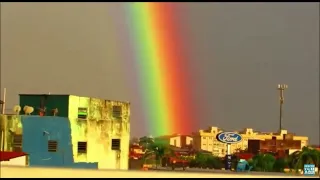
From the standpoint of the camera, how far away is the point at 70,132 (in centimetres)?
4081

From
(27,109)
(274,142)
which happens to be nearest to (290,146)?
(274,142)

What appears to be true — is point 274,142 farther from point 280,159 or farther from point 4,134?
point 4,134

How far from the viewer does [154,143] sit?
80.8 m

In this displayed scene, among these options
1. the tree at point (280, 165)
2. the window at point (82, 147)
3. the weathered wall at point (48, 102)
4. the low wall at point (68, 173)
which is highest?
the weathered wall at point (48, 102)

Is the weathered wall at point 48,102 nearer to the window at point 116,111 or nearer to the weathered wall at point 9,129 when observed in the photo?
the weathered wall at point 9,129

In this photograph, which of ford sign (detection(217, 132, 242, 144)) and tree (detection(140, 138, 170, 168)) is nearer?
ford sign (detection(217, 132, 242, 144))

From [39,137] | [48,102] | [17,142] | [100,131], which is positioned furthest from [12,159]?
[100,131]

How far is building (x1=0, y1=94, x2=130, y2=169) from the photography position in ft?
125

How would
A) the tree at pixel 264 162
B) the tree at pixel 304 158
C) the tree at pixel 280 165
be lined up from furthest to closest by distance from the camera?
the tree at pixel 304 158
the tree at pixel 280 165
the tree at pixel 264 162

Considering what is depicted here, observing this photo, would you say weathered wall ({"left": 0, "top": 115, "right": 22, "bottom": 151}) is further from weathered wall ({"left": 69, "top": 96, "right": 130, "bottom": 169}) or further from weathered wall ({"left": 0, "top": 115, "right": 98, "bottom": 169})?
weathered wall ({"left": 69, "top": 96, "right": 130, "bottom": 169})

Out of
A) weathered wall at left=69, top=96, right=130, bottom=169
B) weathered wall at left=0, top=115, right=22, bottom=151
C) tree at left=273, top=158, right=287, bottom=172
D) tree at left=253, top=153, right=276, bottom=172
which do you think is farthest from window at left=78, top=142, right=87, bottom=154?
tree at left=273, top=158, right=287, bottom=172

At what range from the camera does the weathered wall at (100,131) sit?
4209cm

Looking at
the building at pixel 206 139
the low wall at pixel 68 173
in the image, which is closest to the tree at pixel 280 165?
the building at pixel 206 139

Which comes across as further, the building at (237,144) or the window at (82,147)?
the building at (237,144)
